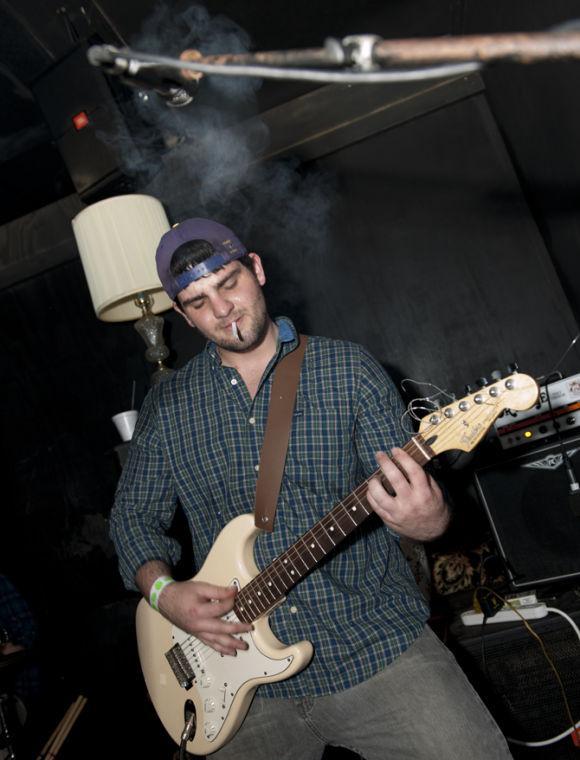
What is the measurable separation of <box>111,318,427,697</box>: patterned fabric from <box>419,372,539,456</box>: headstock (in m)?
0.29

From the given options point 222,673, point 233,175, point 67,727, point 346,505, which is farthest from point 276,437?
point 233,175

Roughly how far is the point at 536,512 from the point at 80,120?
3.02 metres

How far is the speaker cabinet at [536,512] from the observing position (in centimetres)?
231

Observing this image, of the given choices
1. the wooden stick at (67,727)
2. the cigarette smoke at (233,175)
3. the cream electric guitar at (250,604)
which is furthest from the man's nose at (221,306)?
the wooden stick at (67,727)

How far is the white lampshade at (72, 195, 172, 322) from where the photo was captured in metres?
2.84

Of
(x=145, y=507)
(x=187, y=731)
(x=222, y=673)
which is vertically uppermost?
(x=145, y=507)

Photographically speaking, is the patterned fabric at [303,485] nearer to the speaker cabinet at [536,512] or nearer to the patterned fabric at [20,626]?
the speaker cabinet at [536,512]

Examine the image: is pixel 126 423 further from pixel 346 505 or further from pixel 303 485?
pixel 346 505

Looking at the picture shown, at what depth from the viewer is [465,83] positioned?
10.8 ft

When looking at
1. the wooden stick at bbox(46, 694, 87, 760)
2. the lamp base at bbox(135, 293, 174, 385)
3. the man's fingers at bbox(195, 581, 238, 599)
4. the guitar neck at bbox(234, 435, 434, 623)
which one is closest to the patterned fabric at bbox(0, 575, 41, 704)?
the wooden stick at bbox(46, 694, 87, 760)

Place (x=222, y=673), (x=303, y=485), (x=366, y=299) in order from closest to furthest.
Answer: (x=222, y=673) < (x=303, y=485) < (x=366, y=299)

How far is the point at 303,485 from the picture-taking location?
6.09 feet

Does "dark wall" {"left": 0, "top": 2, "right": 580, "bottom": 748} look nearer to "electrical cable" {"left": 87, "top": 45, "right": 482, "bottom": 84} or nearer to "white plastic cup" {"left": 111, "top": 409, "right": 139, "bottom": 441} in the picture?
"white plastic cup" {"left": 111, "top": 409, "right": 139, "bottom": 441}

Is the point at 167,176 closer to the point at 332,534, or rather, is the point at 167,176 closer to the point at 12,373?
the point at 12,373
